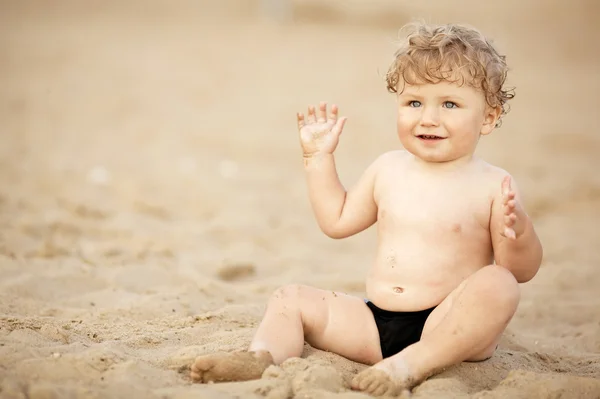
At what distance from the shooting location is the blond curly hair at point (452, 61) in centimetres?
286

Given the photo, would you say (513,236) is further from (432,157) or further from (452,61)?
(452,61)

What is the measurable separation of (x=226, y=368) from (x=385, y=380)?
0.49 meters

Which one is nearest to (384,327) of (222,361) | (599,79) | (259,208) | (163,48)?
(222,361)

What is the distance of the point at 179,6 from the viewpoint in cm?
1404

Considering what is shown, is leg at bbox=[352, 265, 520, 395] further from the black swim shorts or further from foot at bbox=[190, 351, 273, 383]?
foot at bbox=[190, 351, 273, 383]

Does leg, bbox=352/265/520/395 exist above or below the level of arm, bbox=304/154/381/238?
below

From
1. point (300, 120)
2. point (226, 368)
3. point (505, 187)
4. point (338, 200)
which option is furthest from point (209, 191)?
point (505, 187)

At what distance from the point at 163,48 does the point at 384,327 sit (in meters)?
8.12

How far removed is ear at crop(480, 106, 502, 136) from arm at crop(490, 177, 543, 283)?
11.2 inches

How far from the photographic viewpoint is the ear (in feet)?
9.70

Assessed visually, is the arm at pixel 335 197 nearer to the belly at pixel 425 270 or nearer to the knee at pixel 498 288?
the belly at pixel 425 270

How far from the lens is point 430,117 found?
9.32 feet

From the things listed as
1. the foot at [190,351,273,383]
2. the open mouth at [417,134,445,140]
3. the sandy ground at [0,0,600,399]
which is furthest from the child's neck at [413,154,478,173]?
the foot at [190,351,273,383]

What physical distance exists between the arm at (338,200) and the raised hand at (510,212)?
0.60 metres
